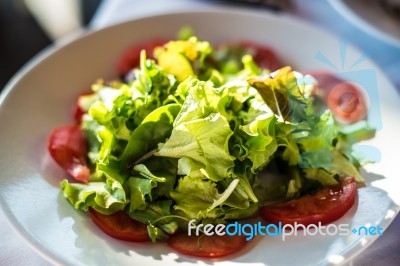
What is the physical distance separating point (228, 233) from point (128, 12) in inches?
33.2

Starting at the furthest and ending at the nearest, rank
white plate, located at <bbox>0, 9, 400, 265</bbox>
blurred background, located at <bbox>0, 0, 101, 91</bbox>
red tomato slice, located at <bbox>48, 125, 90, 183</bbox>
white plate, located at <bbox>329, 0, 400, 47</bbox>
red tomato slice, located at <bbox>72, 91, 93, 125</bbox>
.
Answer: blurred background, located at <bbox>0, 0, 101, 91</bbox>
white plate, located at <bbox>329, 0, 400, 47</bbox>
red tomato slice, located at <bbox>72, 91, 93, 125</bbox>
red tomato slice, located at <bbox>48, 125, 90, 183</bbox>
white plate, located at <bbox>0, 9, 400, 265</bbox>

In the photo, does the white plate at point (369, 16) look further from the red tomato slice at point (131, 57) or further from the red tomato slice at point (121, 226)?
the red tomato slice at point (121, 226)

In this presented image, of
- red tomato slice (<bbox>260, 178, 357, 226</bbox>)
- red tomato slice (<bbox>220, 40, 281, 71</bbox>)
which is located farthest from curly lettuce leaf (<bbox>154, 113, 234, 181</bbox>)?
red tomato slice (<bbox>220, 40, 281, 71</bbox>)

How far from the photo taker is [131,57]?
134 cm

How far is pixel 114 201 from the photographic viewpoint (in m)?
0.95

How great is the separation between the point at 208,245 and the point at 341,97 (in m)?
0.46

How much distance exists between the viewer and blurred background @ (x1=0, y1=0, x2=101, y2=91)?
7.77 ft

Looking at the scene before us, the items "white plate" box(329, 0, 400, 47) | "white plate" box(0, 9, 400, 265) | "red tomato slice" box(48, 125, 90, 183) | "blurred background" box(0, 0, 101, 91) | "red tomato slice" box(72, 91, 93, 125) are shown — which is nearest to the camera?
"white plate" box(0, 9, 400, 265)

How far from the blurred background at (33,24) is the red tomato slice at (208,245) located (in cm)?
157

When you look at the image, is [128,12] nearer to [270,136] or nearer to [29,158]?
[29,158]

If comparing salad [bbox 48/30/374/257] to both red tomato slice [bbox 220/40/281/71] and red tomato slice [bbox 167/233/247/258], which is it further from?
red tomato slice [bbox 220/40/281/71]

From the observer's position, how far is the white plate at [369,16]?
1324mm

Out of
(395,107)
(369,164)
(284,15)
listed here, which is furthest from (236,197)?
(284,15)

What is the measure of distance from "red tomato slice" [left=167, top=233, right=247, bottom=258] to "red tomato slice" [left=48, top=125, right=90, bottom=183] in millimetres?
218
